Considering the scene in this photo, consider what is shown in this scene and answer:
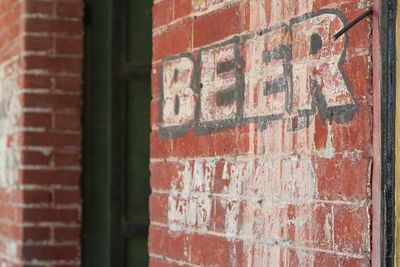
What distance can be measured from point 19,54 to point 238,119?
2071mm

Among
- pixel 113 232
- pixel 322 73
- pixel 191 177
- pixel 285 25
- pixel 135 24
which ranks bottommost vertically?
pixel 113 232

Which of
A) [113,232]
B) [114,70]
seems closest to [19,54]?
[114,70]

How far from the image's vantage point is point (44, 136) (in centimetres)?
427

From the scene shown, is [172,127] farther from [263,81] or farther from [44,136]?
[44,136]

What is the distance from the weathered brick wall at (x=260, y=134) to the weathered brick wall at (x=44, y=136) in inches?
51.1

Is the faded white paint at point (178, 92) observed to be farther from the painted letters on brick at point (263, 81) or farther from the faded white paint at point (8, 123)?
the faded white paint at point (8, 123)

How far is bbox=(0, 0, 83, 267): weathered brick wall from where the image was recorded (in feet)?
13.9

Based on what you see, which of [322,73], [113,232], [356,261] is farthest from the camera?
[113,232]

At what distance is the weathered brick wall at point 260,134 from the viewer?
2.04 meters

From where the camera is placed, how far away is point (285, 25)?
2.33m

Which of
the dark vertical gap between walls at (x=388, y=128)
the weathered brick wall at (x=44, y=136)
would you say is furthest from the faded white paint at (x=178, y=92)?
the weathered brick wall at (x=44, y=136)

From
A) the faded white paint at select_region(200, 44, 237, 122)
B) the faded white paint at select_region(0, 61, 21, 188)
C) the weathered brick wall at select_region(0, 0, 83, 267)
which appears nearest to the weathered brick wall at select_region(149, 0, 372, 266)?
the faded white paint at select_region(200, 44, 237, 122)

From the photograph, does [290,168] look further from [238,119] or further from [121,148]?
Result: [121,148]

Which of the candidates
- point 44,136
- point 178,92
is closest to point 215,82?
point 178,92
